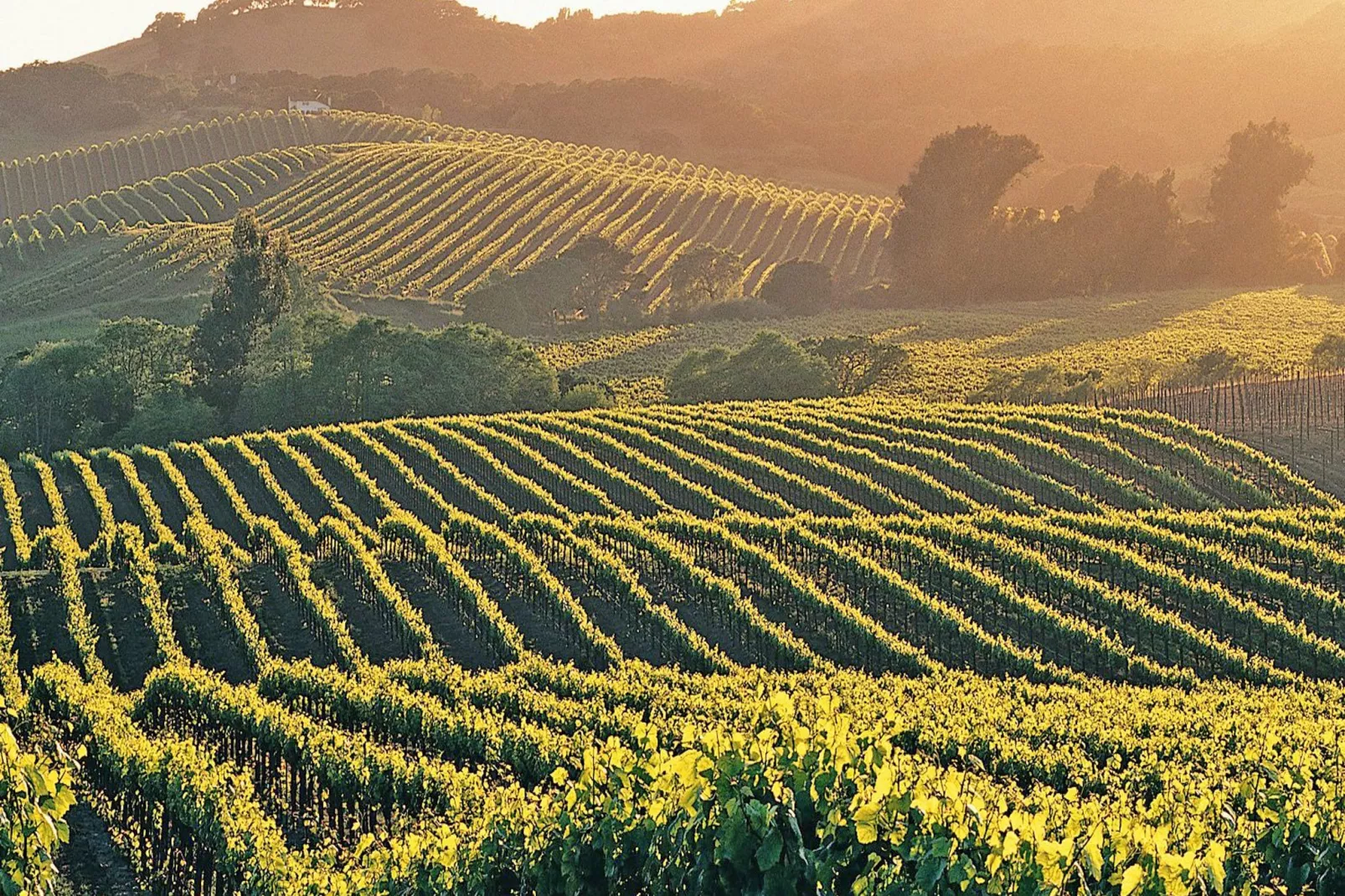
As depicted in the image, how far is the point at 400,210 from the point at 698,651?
93176mm

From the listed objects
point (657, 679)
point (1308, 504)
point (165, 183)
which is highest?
point (165, 183)

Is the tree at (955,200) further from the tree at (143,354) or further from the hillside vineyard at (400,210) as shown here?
the tree at (143,354)

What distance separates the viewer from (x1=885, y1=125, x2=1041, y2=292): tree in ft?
362

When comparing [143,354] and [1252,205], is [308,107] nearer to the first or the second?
[143,354]

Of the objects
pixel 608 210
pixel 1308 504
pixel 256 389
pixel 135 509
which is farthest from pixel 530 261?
pixel 1308 504

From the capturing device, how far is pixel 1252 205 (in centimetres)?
10931

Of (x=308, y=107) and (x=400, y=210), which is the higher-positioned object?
(x=308, y=107)

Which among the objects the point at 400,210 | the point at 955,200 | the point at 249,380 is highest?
the point at 400,210

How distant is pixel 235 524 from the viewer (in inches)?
1775

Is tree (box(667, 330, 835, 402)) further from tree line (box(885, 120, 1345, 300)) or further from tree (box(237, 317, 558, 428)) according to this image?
tree line (box(885, 120, 1345, 300))

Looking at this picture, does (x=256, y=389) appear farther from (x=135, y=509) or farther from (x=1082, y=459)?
(x=1082, y=459)

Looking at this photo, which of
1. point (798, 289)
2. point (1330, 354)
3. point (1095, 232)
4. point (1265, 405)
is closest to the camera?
point (1265, 405)

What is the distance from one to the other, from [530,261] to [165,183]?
43241 millimetres

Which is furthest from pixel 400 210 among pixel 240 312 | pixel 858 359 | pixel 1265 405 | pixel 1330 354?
pixel 1265 405
